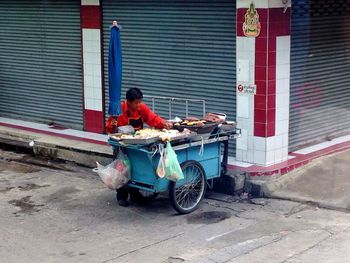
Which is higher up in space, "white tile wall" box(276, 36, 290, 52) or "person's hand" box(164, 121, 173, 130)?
"white tile wall" box(276, 36, 290, 52)

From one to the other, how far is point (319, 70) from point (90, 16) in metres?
4.35

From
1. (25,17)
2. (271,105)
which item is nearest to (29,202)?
(271,105)

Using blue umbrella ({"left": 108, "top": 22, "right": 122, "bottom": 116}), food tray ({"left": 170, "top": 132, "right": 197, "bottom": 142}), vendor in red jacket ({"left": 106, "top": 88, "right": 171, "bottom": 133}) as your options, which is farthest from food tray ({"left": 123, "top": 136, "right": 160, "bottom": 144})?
blue umbrella ({"left": 108, "top": 22, "right": 122, "bottom": 116})

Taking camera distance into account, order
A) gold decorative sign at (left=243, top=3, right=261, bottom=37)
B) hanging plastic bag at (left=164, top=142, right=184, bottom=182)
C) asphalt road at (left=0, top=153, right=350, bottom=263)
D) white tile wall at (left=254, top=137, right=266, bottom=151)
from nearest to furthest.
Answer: asphalt road at (left=0, top=153, right=350, bottom=263), hanging plastic bag at (left=164, top=142, right=184, bottom=182), gold decorative sign at (left=243, top=3, right=261, bottom=37), white tile wall at (left=254, top=137, right=266, bottom=151)

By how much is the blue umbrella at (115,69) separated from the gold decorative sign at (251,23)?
1.94 meters

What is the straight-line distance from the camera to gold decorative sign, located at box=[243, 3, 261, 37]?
9.42 m

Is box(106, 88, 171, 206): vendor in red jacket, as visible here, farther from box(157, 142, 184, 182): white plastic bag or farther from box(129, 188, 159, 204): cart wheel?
box(157, 142, 184, 182): white plastic bag

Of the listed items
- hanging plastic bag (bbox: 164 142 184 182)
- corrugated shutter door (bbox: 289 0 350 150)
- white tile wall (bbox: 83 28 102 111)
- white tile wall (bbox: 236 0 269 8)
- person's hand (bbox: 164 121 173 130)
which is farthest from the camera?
white tile wall (bbox: 83 28 102 111)

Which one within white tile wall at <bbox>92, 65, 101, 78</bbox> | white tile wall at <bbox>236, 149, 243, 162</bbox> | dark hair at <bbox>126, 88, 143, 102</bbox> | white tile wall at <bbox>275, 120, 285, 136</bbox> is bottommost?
white tile wall at <bbox>236, 149, 243, 162</bbox>

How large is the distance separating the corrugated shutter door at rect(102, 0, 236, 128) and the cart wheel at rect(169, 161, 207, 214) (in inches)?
71.8

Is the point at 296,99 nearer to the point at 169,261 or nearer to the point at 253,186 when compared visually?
the point at 253,186

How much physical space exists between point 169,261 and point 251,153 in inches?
129

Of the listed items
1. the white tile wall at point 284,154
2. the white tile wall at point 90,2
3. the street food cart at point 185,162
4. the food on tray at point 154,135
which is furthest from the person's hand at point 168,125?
the white tile wall at point 90,2

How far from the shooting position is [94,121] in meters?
12.4
